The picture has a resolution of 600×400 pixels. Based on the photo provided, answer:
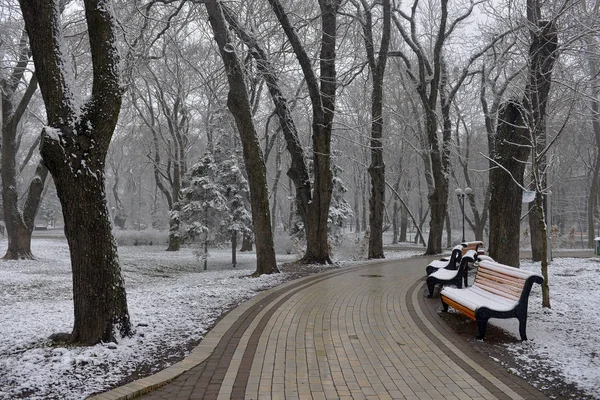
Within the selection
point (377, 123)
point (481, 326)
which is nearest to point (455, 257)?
point (481, 326)

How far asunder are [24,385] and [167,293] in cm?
477

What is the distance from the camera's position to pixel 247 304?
25.7 ft

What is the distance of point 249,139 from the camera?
38.7 feet

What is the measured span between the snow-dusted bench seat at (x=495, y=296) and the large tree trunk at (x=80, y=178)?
4289 mm

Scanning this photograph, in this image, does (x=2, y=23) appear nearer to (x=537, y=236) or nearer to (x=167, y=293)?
(x=167, y=293)

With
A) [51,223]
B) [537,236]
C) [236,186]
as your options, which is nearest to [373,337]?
[537,236]

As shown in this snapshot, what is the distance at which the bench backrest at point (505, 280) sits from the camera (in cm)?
565

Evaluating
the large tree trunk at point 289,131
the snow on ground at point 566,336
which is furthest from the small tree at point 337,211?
the snow on ground at point 566,336

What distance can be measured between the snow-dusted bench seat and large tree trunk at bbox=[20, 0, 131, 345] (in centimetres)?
429

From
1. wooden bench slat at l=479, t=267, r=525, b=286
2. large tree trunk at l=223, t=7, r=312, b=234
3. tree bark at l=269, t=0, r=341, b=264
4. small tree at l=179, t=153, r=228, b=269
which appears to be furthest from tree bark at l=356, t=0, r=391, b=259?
wooden bench slat at l=479, t=267, r=525, b=286

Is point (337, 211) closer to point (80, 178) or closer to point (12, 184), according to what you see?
point (12, 184)

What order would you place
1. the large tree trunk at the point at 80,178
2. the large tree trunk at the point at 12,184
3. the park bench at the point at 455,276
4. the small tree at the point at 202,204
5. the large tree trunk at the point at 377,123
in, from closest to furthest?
the large tree trunk at the point at 80,178 → the park bench at the point at 455,276 → the large tree trunk at the point at 377,123 → the large tree trunk at the point at 12,184 → the small tree at the point at 202,204

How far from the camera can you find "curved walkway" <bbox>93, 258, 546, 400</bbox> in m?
4.08

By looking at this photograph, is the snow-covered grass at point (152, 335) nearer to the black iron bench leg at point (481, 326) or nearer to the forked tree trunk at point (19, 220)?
the black iron bench leg at point (481, 326)
